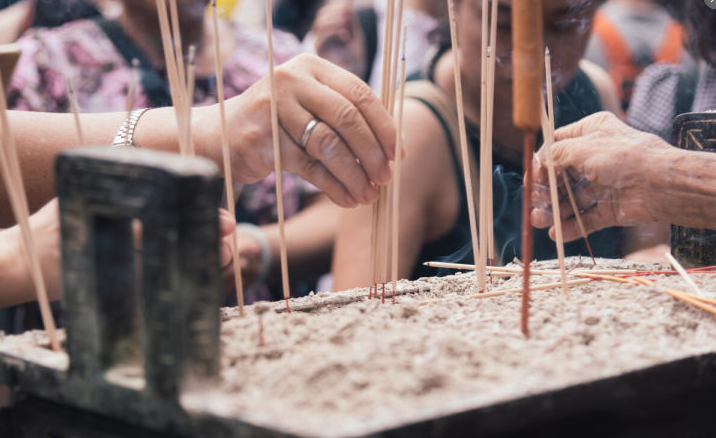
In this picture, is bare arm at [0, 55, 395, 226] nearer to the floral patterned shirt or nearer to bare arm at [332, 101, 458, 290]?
the floral patterned shirt

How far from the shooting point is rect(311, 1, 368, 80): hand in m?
1.99

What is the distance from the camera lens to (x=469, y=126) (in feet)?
5.60

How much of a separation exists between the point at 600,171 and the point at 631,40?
3.99ft

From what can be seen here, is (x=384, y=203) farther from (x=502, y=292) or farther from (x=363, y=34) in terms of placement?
(x=363, y=34)

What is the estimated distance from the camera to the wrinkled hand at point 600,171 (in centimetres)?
123

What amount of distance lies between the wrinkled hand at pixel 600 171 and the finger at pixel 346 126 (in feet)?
1.03

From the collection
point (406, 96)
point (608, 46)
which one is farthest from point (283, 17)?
point (608, 46)

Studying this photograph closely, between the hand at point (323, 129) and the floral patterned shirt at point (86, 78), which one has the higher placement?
the floral patterned shirt at point (86, 78)

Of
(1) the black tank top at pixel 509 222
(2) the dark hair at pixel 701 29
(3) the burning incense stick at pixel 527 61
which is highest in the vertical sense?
(2) the dark hair at pixel 701 29

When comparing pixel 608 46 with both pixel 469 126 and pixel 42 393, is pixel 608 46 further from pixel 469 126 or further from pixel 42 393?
pixel 42 393

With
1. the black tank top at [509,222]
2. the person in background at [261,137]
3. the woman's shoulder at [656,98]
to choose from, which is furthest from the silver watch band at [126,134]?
the woman's shoulder at [656,98]

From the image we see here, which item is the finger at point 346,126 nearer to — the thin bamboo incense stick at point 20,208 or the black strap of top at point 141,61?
the thin bamboo incense stick at point 20,208

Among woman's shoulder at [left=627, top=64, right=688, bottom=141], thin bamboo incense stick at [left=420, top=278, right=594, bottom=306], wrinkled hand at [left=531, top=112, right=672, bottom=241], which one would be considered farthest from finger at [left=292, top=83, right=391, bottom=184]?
woman's shoulder at [left=627, top=64, right=688, bottom=141]

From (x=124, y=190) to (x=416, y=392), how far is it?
286 millimetres
